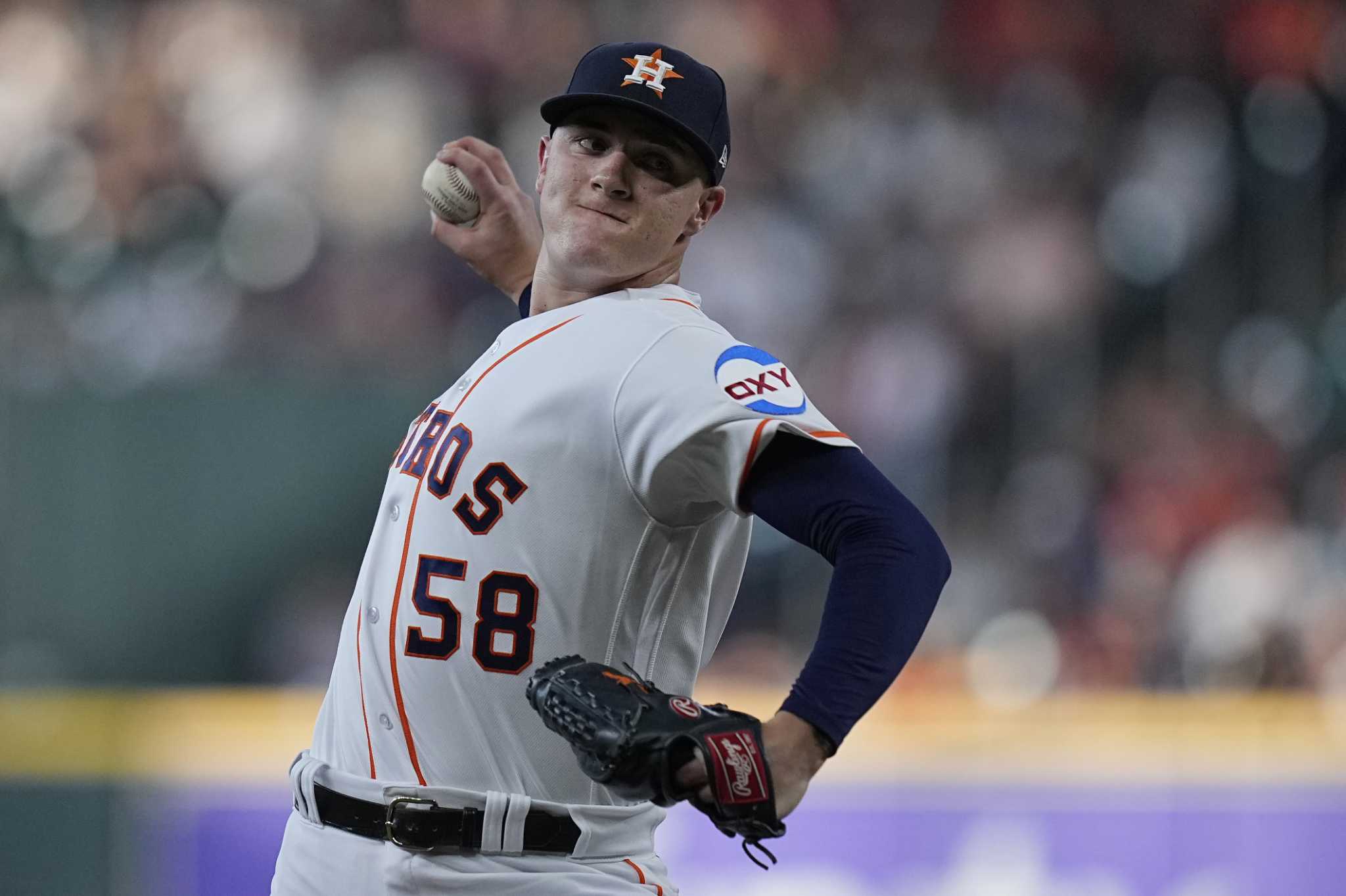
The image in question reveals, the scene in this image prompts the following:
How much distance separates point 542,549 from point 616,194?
22.1 inches

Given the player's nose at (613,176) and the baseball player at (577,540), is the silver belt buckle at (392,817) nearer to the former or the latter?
the baseball player at (577,540)

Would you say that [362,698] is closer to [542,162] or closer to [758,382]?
[758,382]

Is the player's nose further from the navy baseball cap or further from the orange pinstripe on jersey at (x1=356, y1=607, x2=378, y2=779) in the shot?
the orange pinstripe on jersey at (x1=356, y1=607, x2=378, y2=779)

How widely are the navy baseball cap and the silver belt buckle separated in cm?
100

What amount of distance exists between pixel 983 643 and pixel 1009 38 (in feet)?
10.6

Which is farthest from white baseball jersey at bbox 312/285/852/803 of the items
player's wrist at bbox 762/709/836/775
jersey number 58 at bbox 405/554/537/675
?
player's wrist at bbox 762/709/836/775

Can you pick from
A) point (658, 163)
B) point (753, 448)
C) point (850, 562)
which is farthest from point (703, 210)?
point (850, 562)

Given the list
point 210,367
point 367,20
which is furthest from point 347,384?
point 367,20

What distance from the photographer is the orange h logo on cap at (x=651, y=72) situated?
2240mm

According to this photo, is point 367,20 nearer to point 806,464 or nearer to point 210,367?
point 210,367

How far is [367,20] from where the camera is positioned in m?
7.34

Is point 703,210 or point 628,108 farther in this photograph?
point 703,210

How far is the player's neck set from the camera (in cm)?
235

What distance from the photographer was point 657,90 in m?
2.23
